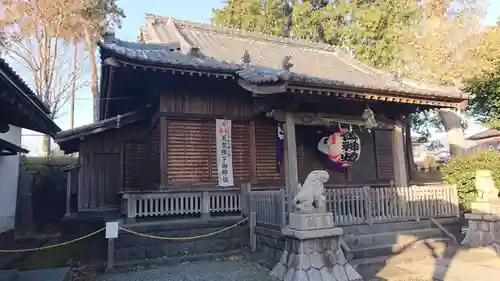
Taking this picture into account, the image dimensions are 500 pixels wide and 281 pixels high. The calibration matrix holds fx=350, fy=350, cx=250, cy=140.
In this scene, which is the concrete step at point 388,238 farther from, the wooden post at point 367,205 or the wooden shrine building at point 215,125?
the wooden shrine building at point 215,125

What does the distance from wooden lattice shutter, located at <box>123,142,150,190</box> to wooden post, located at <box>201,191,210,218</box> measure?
322 cm

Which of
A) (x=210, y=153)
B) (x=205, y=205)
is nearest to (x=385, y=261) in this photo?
(x=205, y=205)

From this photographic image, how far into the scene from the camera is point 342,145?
961cm

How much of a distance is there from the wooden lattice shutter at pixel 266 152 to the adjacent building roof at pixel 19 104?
5594mm

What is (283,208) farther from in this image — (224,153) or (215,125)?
(215,125)

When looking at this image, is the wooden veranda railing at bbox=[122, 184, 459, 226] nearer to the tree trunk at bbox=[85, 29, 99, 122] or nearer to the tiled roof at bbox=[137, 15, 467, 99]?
→ the tiled roof at bbox=[137, 15, 467, 99]

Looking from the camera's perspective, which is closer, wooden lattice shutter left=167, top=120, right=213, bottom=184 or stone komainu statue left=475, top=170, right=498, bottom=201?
stone komainu statue left=475, top=170, right=498, bottom=201

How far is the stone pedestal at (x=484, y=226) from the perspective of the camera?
28.5ft

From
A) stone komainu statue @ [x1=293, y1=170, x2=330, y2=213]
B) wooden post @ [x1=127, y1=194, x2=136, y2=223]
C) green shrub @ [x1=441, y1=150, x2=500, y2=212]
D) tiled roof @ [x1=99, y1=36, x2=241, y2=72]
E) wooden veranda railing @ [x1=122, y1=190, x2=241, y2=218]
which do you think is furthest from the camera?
green shrub @ [x1=441, y1=150, x2=500, y2=212]

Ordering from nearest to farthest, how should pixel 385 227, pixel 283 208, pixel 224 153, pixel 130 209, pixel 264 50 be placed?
1. pixel 283 208
2. pixel 130 209
3. pixel 385 227
4. pixel 224 153
5. pixel 264 50

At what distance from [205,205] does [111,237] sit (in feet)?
7.93

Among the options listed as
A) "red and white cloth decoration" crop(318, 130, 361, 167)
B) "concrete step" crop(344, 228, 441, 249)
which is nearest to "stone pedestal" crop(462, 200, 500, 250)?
"concrete step" crop(344, 228, 441, 249)

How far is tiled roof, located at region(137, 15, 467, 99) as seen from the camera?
1254 cm

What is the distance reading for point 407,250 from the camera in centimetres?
809
